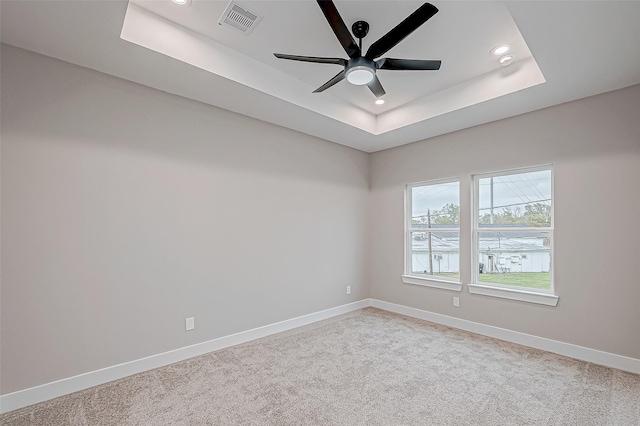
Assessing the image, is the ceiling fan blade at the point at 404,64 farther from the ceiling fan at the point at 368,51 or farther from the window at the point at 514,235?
the window at the point at 514,235

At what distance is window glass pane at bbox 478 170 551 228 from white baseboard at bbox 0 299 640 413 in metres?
1.32

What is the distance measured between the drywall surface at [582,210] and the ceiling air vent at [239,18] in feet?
9.89

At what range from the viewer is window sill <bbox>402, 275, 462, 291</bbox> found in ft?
13.5

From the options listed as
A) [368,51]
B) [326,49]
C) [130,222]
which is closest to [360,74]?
[368,51]

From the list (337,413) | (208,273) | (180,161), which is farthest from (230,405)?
(180,161)

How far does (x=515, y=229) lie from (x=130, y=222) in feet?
13.9

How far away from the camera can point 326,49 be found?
2.85 meters

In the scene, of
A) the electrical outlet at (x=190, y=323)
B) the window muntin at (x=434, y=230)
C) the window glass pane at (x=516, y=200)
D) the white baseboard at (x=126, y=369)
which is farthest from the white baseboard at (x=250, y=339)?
the window glass pane at (x=516, y=200)

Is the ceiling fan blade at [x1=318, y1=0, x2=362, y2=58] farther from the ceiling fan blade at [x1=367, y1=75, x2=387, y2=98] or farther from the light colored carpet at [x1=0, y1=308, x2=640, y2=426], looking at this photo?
the light colored carpet at [x1=0, y1=308, x2=640, y2=426]

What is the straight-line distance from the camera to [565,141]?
10.7ft

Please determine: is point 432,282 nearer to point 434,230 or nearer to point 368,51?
point 434,230

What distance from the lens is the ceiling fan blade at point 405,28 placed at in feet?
5.81

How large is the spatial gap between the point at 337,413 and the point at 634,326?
2893 mm

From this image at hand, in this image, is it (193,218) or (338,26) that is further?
(193,218)
